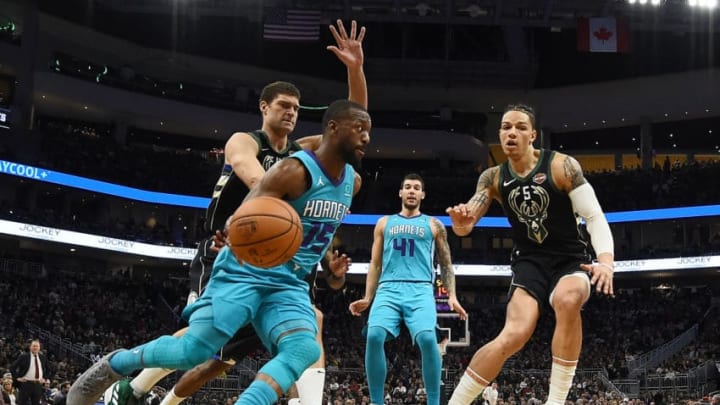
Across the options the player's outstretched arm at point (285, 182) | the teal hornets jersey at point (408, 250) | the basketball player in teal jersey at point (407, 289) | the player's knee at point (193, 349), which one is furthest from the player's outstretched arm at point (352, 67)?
the teal hornets jersey at point (408, 250)

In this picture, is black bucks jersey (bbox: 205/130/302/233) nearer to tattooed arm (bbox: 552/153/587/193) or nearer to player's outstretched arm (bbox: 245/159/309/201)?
player's outstretched arm (bbox: 245/159/309/201)

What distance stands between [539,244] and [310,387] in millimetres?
2314

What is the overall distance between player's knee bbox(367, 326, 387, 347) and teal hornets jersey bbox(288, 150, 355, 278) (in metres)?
3.14

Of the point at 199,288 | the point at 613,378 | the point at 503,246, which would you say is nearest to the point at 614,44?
the point at 613,378

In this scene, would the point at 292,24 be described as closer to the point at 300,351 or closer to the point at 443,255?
the point at 443,255

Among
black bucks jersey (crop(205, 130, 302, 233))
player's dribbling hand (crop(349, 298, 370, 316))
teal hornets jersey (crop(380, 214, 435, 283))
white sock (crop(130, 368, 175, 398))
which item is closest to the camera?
white sock (crop(130, 368, 175, 398))

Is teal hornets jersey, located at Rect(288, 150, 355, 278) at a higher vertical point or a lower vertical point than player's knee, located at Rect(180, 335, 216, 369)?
higher

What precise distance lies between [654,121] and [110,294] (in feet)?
97.1

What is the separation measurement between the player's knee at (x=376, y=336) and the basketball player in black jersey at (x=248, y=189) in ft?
4.87

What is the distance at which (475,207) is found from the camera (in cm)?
733

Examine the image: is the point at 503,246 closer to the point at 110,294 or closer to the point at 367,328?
the point at 110,294

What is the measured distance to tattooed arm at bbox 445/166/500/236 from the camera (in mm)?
7018

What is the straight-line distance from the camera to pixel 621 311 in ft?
131

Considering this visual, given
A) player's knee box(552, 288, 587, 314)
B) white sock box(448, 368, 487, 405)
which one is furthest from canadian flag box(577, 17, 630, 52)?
white sock box(448, 368, 487, 405)
